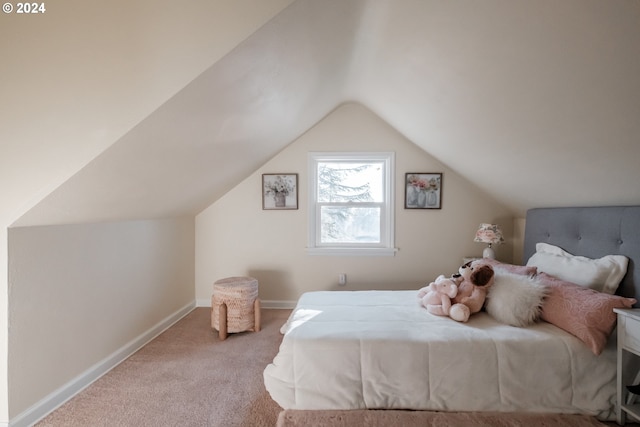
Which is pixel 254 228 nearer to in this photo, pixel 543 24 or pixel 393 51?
pixel 393 51

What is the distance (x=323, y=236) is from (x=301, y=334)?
1722 mm

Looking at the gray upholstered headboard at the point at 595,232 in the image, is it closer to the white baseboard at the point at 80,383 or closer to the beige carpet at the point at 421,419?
the beige carpet at the point at 421,419

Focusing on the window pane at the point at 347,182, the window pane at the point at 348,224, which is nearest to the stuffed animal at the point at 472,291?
the window pane at the point at 348,224

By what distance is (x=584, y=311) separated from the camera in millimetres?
1407

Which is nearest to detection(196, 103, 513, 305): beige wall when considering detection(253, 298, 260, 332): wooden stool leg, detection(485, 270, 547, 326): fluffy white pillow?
detection(253, 298, 260, 332): wooden stool leg

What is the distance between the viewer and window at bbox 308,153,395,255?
10.1ft

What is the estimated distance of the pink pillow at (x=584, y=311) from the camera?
4.47 ft

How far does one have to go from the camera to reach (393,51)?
1.74 metres

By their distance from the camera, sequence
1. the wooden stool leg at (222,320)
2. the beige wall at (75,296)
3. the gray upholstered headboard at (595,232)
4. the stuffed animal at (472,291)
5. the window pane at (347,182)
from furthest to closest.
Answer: the window pane at (347,182) < the wooden stool leg at (222,320) < the stuffed animal at (472,291) < the gray upholstered headboard at (595,232) < the beige wall at (75,296)

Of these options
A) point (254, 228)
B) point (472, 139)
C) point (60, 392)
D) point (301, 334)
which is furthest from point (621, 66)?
point (60, 392)

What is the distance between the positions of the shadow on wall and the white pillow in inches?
93.6

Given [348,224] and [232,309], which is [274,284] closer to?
[232,309]

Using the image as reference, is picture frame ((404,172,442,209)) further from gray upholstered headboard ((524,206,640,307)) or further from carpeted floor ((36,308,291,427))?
carpeted floor ((36,308,291,427))

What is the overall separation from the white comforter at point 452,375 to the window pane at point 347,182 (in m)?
1.92
